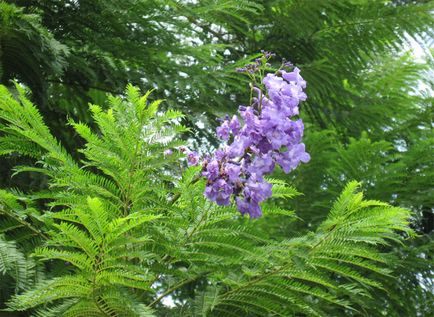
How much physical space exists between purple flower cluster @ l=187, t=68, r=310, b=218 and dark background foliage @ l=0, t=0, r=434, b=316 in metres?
1.18

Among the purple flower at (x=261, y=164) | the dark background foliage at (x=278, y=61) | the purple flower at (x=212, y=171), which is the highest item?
the purple flower at (x=261, y=164)

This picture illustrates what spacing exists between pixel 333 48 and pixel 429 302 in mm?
1741

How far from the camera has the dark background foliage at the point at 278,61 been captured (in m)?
3.43

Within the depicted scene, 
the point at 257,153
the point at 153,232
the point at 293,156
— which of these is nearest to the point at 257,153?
the point at 257,153

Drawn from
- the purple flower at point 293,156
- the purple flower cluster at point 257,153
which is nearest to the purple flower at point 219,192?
the purple flower cluster at point 257,153

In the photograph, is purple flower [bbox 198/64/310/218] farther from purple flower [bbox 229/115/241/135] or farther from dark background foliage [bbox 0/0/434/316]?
dark background foliage [bbox 0/0/434/316]

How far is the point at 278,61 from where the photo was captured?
4.49 metres

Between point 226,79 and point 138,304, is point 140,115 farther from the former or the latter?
point 226,79

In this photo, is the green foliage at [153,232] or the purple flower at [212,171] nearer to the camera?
the green foliage at [153,232]

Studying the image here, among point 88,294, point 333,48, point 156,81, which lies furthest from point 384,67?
point 88,294

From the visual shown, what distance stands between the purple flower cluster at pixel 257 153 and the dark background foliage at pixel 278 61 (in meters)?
1.18

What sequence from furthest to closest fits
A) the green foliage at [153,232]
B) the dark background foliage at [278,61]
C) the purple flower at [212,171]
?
the dark background foliage at [278,61], the purple flower at [212,171], the green foliage at [153,232]

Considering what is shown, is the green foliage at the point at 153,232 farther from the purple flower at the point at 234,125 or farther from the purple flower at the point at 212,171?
the purple flower at the point at 234,125

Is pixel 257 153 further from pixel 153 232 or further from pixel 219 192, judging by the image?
pixel 153 232
